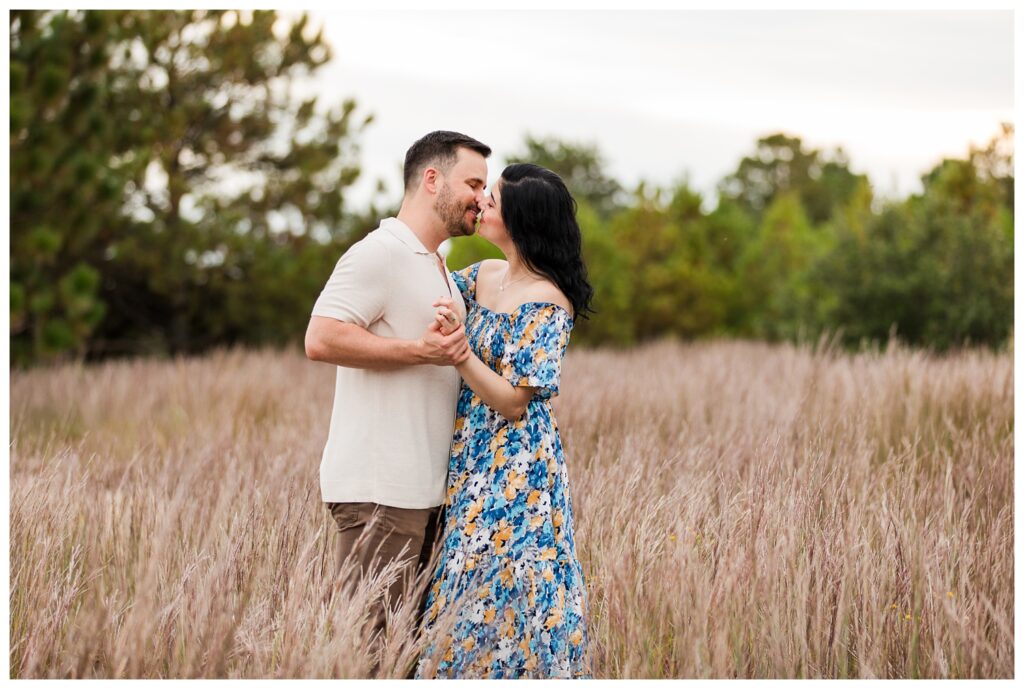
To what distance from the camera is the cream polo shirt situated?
2916 mm

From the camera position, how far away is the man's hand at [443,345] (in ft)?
8.95

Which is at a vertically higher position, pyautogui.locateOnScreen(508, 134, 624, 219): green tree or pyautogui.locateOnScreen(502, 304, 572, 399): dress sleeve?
pyautogui.locateOnScreen(508, 134, 624, 219): green tree

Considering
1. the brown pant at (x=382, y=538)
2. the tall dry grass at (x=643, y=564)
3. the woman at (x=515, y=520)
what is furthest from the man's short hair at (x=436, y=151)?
the tall dry grass at (x=643, y=564)

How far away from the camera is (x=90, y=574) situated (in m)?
3.58

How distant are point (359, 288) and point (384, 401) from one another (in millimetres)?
359


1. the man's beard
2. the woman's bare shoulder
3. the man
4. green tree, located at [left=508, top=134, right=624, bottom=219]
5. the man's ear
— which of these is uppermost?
green tree, located at [left=508, top=134, right=624, bottom=219]

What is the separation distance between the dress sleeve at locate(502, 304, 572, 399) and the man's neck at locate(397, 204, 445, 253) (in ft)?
1.48

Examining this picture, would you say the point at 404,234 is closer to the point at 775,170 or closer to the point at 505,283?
the point at 505,283

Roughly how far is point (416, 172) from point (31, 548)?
2014 mm

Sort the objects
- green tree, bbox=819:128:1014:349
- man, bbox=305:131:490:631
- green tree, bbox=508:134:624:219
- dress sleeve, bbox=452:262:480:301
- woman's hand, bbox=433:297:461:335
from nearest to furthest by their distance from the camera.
→ woman's hand, bbox=433:297:461:335 → man, bbox=305:131:490:631 → dress sleeve, bbox=452:262:480:301 → green tree, bbox=819:128:1014:349 → green tree, bbox=508:134:624:219

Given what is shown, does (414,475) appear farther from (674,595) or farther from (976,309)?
(976,309)

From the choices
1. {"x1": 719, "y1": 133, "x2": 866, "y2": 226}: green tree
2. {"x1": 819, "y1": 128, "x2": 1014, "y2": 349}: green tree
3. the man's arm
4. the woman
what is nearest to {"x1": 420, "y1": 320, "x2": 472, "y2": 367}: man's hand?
the man's arm

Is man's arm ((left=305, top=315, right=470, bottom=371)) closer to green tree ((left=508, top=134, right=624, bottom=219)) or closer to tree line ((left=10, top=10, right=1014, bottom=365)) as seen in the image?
tree line ((left=10, top=10, right=1014, bottom=365))
